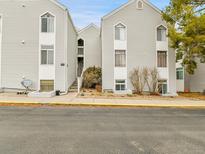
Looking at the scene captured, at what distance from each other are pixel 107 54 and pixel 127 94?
4749mm

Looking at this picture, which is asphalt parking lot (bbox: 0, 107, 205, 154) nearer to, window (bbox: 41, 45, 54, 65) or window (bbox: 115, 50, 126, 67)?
window (bbox: 41, 45, 54, 65)

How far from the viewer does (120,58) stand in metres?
25.1

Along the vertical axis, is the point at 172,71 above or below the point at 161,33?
below

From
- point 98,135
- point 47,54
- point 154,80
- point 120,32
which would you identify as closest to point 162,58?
point 154,80

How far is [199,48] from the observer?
75.7 ft

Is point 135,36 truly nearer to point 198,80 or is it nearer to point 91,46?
point 91,46

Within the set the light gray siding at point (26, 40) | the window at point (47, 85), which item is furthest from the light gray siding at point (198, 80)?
the window at point (47, 85)

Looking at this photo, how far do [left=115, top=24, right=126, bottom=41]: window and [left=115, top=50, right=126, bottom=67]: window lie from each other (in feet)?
4.42

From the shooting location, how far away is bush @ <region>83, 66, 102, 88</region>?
27609mm

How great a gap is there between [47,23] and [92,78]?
8.16 meters

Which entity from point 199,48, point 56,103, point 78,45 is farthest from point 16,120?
point 78,45

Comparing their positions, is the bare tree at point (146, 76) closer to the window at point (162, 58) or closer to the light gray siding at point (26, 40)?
the window at point (162, 58)

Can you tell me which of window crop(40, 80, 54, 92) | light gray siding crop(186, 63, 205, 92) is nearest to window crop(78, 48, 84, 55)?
window crop(40, 80, 54, 92)

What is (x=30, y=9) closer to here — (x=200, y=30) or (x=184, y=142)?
(x=200, y=30)
